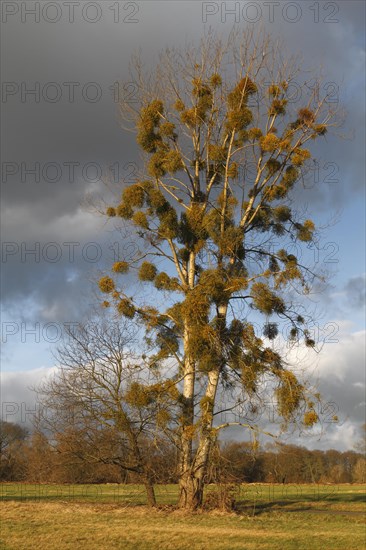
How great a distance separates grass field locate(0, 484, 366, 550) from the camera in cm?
1151

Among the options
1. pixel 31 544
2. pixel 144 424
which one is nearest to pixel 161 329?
pixel 144 424

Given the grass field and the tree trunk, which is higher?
the tree trunk

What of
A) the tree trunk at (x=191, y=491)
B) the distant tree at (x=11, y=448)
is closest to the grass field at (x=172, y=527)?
the tree trunk at (x=191, y=491)

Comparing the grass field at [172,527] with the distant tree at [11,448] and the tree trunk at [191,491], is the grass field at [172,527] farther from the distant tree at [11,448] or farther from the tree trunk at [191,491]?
the distant tree at [11,448]

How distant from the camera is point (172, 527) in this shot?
535 inches

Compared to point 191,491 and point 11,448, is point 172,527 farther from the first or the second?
point 11,448

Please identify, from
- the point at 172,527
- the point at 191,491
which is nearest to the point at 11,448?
the point at 191,491

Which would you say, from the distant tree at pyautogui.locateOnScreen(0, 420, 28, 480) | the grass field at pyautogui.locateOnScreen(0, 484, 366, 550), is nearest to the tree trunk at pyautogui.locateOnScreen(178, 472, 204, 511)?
the grass field at pyautogui.locateOnScreen(0, 484, 366, 550)

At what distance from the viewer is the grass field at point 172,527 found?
11508 mm

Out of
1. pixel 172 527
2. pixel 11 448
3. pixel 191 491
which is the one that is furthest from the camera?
pixel 11 448

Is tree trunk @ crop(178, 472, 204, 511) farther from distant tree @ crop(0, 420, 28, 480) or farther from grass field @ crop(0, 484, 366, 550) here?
distant tree @ crop(0, 420, 28, 480)

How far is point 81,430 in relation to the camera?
→ 1872 cm

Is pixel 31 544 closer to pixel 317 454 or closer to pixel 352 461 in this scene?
pixel 317 454

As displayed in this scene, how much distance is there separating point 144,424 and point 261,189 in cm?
767
